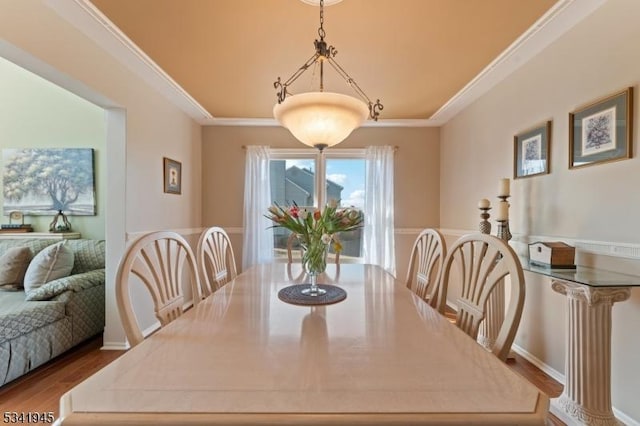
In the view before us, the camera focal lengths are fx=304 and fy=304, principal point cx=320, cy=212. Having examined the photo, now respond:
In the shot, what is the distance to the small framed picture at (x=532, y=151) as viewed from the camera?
2.17 m

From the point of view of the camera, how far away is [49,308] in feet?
7.39

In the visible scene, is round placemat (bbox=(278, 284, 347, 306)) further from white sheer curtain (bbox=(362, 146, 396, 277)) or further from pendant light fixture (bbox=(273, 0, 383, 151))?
white sheer curtain (bbox=(362, 146, 396, 277))

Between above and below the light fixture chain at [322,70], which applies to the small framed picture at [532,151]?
below

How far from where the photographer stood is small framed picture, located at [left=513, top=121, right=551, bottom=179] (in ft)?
7.13

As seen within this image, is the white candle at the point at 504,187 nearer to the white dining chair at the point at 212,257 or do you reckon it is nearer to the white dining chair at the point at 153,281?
the white dining chair at the point at 212,257

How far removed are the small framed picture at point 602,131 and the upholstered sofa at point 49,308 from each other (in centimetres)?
375

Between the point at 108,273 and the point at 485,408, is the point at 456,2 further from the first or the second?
the point at 108,273

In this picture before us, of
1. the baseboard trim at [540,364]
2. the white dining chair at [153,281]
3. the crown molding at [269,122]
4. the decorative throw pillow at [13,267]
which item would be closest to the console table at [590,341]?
the baseboard trim at [540,364]

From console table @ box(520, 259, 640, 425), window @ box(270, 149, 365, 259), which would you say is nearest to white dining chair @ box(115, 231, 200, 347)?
console table @ box(520, 259, 640, 425)

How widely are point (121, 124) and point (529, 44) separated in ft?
10.5

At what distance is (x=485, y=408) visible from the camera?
60 centimetres

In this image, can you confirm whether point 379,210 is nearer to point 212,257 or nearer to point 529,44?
point 529,44

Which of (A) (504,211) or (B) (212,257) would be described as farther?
(A) (504,211)

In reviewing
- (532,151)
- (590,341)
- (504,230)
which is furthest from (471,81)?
(590,341)
